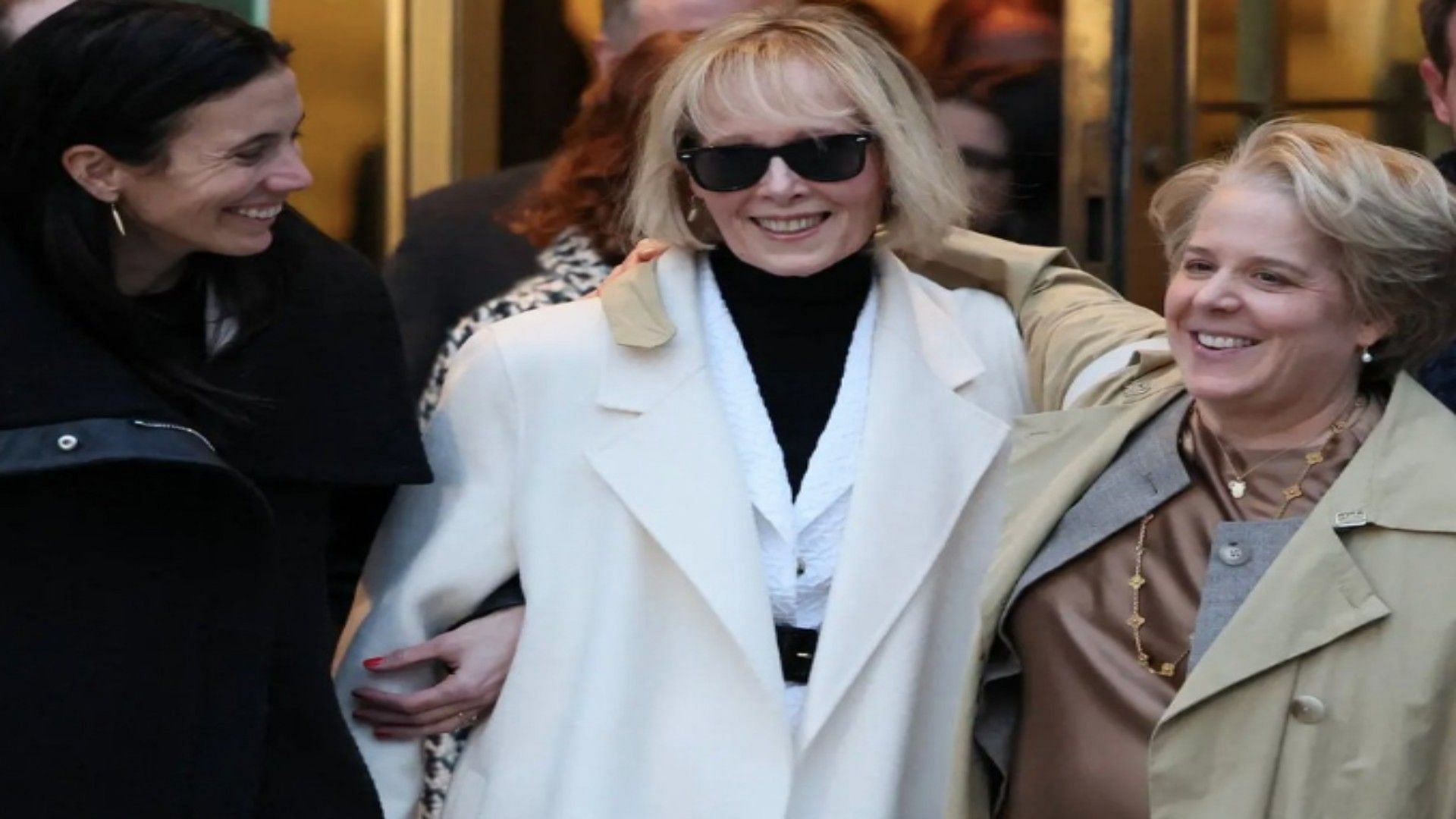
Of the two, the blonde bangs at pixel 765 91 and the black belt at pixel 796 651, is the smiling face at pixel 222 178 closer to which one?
the blonde bangs at pixel 765 91

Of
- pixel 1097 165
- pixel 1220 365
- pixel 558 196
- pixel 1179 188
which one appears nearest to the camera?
pixel 1220 365

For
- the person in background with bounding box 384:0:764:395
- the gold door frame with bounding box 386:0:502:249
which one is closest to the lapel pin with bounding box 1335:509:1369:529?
the person in background with bounding box 384:0:764:395

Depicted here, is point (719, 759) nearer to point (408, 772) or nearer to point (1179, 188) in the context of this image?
point (408, 772)

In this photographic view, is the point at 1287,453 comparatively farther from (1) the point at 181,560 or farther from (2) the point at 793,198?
(1) the point at 181,560

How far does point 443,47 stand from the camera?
499cm

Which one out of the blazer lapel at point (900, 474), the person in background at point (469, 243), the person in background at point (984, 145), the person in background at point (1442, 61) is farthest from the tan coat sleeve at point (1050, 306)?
the person in background at point (984, 145)

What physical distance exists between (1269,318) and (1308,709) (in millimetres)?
415

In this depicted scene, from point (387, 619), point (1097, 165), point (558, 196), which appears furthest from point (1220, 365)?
point (1097, 165)

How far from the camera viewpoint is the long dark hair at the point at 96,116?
2664 mm

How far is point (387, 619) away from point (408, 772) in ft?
0.64

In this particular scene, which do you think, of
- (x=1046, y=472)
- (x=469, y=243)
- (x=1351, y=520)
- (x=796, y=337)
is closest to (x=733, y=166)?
(x=796, y=337)

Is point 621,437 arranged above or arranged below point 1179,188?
below

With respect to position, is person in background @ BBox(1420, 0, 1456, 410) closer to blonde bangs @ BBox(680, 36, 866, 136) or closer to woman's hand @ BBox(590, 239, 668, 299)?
blonde bangs @ BBox(680, 36, 866, 136)

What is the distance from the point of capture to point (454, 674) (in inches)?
122
